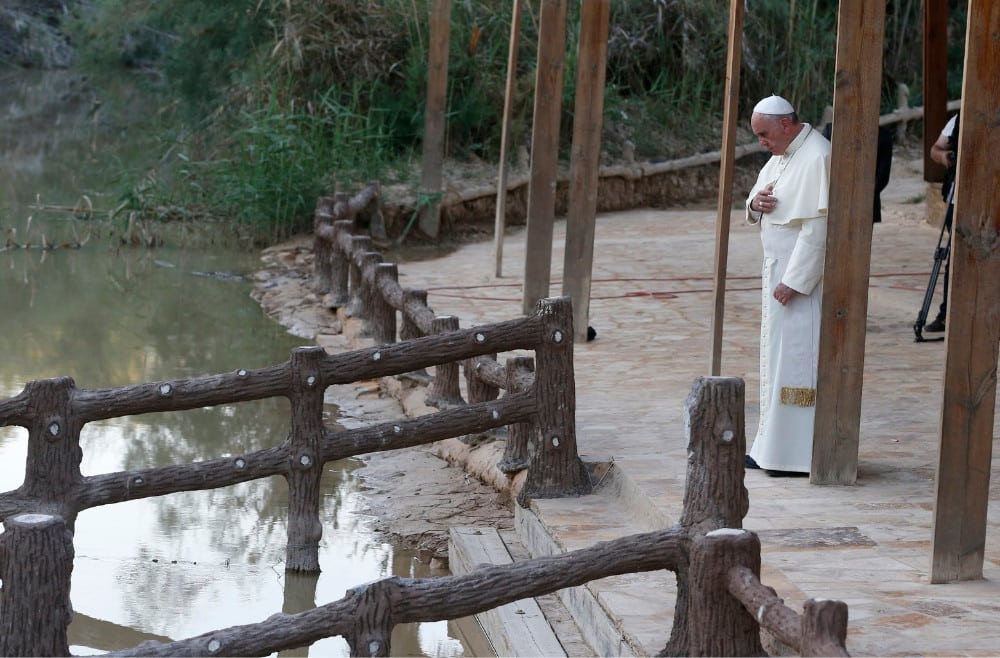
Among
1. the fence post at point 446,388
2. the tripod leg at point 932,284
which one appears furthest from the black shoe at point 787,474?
the tripod leg at point 932,284

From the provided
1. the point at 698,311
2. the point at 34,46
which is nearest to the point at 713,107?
the point at 698,311

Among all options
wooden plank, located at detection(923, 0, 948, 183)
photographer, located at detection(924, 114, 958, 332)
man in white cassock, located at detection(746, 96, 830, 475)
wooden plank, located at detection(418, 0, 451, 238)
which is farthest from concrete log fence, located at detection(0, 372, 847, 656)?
wooden plank, located at detection(418, 0, 451, 238)

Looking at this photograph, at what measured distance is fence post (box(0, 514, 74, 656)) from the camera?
11.3 ft

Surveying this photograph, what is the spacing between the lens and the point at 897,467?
593 cm

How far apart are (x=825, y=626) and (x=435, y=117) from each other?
39.7 ft

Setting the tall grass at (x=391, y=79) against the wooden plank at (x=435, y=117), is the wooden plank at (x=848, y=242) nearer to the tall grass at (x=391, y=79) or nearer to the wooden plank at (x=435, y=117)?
the wooden plank at (x=435, y=117)

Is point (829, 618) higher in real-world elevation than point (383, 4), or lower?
lower

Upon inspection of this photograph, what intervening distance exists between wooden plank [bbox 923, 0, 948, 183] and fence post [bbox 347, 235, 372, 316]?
423cm

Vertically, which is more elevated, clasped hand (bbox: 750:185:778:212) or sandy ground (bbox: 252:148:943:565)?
clasped hand (bbox: 750:185:778:212)

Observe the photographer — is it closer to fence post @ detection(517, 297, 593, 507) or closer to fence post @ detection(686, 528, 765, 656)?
fence post @ detection(517, 297, 593, 507)

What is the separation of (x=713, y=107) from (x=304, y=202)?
22.9 feet

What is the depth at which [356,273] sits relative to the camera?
11.2 metres

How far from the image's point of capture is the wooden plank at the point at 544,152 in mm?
9617

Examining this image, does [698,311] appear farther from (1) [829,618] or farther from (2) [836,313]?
(1) [829,618]
